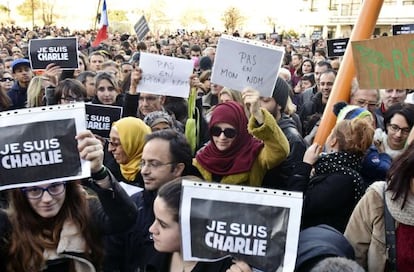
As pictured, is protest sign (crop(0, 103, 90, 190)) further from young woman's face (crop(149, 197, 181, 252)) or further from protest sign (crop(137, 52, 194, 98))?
protest sign (crop(137, 52, 194, 98))

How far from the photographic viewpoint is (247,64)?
11.8 ft

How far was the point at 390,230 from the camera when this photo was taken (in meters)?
2.34

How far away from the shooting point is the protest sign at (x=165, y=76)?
4.81 meters

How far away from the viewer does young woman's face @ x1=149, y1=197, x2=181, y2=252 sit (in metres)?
2.16

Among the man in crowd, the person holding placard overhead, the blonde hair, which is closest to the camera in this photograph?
the person holding placard overhead

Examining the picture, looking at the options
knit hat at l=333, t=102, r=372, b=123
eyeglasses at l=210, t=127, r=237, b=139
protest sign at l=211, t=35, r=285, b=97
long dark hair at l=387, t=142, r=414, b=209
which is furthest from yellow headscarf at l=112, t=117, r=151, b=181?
long dark hair at l=387, t=142, r=414, b=209

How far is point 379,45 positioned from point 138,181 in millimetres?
1693

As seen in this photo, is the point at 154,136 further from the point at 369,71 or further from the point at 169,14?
the point at 169,14

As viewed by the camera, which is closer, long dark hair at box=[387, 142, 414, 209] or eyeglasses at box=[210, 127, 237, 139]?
long dark hair at box=[387, 142, 414, 209]

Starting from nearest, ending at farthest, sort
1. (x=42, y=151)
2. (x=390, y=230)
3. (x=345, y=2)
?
(x=42, y=151)
(x=390, y=230)
(x=345, y=2)

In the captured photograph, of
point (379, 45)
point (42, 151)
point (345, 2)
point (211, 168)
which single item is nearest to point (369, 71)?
point (379, 45)

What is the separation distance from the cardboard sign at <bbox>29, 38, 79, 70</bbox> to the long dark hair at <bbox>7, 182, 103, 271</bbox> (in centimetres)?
417

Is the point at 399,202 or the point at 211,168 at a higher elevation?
the point at 399,202

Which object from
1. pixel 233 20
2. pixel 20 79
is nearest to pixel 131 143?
pixel 20 79
